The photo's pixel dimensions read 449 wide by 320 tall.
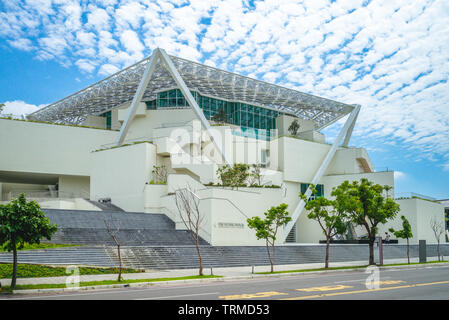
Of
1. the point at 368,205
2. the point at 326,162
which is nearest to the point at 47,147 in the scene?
the point at 326,162

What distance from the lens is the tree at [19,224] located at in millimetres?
15320

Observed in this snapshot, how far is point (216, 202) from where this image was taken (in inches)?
1180

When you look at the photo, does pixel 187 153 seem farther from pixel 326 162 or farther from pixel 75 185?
pixel 326 162

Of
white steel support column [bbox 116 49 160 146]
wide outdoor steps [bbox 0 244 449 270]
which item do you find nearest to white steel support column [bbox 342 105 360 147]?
wide outdoor steps [bbox 0 244 449 270]

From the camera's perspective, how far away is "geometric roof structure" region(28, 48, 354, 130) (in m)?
43.2

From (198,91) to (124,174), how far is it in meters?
15.3

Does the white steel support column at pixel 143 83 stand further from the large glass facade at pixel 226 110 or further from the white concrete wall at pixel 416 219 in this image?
the white concrete wall at pixel 416 219

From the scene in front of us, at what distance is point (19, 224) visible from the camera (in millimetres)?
15492

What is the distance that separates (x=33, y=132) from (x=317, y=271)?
34.0m

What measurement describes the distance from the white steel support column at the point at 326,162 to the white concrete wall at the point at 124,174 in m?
13.7

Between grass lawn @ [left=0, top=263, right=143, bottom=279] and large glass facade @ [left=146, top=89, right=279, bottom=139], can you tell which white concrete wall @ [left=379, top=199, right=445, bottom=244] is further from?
grass lawn @ [left=0, top=263, right=143, bottom=279]

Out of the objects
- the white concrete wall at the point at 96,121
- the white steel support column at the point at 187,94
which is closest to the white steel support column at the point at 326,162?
the white steel support column at the point at 187,94
